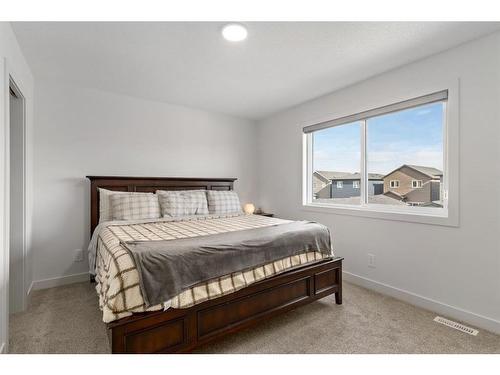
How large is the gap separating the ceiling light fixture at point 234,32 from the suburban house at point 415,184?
2051 mm

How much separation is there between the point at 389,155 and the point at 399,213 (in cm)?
65

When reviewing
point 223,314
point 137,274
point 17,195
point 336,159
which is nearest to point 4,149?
point 17,195

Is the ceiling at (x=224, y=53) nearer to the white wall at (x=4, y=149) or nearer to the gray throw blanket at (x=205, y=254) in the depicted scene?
the white wall at (x=4, y=149)

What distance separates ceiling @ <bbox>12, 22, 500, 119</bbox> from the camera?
6.40 feet

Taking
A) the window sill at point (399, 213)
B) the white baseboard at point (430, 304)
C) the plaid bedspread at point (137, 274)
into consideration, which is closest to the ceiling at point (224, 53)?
the window sill at point (399, 213)

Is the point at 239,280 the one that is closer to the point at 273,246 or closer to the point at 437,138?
the point at 273,246

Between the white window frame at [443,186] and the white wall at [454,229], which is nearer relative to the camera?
the white wall at [454,229]

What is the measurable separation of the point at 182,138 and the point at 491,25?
11.2 feet

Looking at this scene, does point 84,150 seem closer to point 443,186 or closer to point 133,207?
point 133,207

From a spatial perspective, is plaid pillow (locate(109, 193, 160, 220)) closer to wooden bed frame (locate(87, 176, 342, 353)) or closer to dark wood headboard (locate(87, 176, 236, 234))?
dark wood headboard (locate(87, 176, 236, 234))

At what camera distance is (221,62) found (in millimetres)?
2488

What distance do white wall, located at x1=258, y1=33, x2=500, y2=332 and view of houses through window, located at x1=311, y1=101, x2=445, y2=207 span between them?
25 cm

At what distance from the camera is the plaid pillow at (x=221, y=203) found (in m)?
3.48
